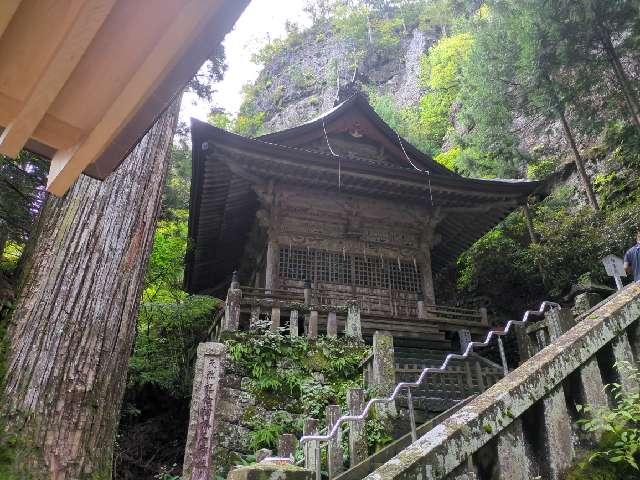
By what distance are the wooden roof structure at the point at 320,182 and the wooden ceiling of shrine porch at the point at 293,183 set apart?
22 mm

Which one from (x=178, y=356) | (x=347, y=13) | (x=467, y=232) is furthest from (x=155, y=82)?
(x=347, y=13)

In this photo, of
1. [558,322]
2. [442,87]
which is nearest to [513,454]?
[558,322]

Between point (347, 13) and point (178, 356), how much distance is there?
4062cm

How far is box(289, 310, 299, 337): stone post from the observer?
8.34 m

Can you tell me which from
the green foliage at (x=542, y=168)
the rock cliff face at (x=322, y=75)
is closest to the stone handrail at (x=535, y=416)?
the green foliage at (x=542, y=168)

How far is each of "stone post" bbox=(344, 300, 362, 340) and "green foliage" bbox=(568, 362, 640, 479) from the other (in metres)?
5.63

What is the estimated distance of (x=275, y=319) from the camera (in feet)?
28.1

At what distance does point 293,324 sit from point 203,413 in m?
2.20

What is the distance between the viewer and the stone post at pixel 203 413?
644 centimetres

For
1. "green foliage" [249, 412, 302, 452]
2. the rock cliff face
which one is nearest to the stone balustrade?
"green foliage" [249, 412, 302, 452]

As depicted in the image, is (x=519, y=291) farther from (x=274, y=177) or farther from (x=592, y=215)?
(x=274, y=177)

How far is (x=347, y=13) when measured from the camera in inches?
1732

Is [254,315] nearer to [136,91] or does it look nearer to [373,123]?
[136,91]

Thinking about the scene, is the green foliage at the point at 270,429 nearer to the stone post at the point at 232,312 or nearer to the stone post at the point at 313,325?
the stone post at the point at 313,325
